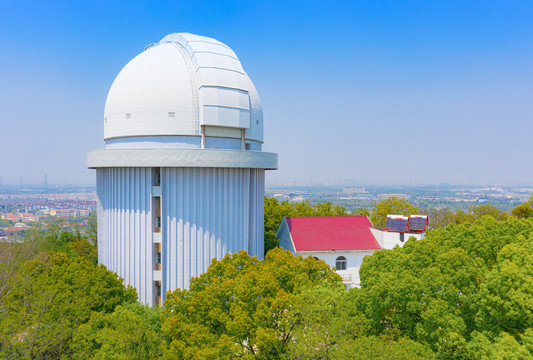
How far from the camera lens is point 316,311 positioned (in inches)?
675

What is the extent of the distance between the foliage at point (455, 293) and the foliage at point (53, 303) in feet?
50.4

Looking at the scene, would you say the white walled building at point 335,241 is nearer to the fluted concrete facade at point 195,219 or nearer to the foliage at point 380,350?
the fluted concrete facade at point 195,219

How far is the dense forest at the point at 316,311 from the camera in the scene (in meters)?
15.1

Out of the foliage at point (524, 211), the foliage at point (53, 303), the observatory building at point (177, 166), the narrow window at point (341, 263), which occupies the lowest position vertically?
the narrow window at point (341, 263)

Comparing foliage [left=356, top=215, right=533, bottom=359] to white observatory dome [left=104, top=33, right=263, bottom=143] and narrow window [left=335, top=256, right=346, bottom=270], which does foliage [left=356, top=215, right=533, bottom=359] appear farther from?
narrow window [left=335, top=256, right=346, bottom=270]

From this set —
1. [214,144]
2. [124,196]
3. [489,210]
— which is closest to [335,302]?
[214,144]

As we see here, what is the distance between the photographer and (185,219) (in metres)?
27.7

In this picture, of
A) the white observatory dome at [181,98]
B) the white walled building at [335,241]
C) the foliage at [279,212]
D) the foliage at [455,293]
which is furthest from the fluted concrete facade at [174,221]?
the foliage at [279,212]

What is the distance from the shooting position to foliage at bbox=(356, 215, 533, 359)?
14781 millimetres

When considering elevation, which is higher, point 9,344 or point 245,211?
point 245,211

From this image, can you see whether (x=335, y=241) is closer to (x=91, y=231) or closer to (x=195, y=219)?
(x=195, y=219)

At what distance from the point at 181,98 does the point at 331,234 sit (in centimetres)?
2091

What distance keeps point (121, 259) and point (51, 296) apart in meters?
8.44

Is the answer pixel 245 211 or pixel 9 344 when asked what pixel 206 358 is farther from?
pixel 245 211
